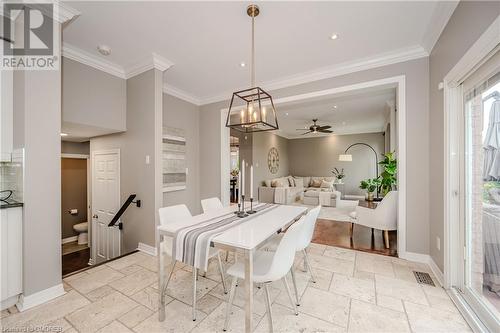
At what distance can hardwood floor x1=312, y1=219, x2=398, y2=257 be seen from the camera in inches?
120

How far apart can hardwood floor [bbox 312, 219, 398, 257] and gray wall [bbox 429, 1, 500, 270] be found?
712 mm

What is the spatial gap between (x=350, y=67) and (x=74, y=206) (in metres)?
6.53

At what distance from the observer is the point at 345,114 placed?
596 centimetres

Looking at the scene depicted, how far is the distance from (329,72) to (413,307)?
9.86 ft

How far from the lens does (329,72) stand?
123 inches

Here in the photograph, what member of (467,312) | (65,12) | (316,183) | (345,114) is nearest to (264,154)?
(316,183)

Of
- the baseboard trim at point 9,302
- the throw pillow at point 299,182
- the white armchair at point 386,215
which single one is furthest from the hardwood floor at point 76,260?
the throw pillow at point 299,182

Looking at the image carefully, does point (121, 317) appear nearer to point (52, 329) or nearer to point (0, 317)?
point (52, 329)

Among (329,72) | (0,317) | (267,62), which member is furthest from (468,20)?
(0,317)

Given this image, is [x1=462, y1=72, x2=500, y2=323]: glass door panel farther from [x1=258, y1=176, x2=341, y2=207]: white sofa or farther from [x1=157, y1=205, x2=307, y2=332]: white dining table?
[x1=258, y1=176, x2=341, y2=207]: white sofa

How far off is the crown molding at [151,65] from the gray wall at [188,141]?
2.35 ft

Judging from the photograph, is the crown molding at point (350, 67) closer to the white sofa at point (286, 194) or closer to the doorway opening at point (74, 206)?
the white sofa at point (286, 194)

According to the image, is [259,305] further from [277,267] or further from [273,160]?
[273,160]

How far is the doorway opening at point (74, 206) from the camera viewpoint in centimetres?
459
